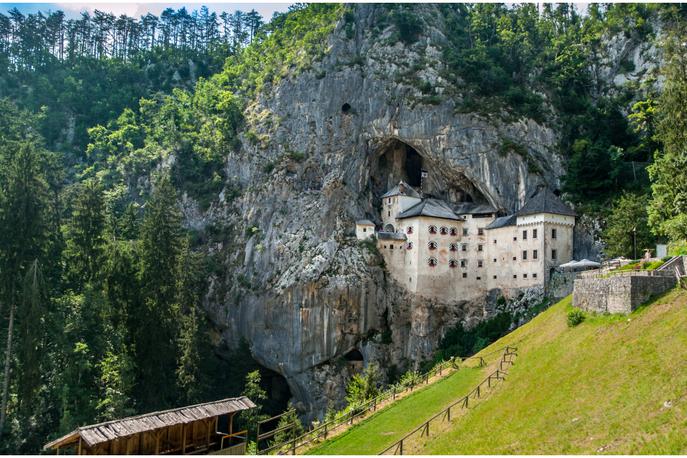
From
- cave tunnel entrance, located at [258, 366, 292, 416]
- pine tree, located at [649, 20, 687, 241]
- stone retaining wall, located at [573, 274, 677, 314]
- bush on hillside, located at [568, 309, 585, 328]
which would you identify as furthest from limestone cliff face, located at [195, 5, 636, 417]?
stone retaining wall, located at [573, 274, 677, 314]

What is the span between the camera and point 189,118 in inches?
3885

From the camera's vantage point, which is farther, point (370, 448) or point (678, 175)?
point (678, 175)

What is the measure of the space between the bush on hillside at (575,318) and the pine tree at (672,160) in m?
12.3

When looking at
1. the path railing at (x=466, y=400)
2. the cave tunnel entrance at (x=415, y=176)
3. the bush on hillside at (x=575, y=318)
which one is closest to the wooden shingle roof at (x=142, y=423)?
the path railing at (x=466, y=400)

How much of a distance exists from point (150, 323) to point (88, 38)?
82556mm

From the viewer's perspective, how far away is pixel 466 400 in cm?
3462

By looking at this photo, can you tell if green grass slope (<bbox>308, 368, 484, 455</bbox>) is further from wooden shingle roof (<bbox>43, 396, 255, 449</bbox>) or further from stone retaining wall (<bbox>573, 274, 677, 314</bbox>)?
stone retaining wall (<bbox>573, 274, 677, 314</bbox>)

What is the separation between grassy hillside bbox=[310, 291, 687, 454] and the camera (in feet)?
81.4

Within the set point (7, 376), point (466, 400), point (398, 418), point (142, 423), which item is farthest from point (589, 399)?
point (7, 376)

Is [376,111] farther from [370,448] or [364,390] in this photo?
[370,448]

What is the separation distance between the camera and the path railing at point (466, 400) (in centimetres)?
3139

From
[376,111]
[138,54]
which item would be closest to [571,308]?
[376,111]

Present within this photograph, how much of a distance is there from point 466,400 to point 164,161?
63942 mm

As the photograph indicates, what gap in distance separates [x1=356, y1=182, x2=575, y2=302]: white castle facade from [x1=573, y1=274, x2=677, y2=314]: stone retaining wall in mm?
27712
